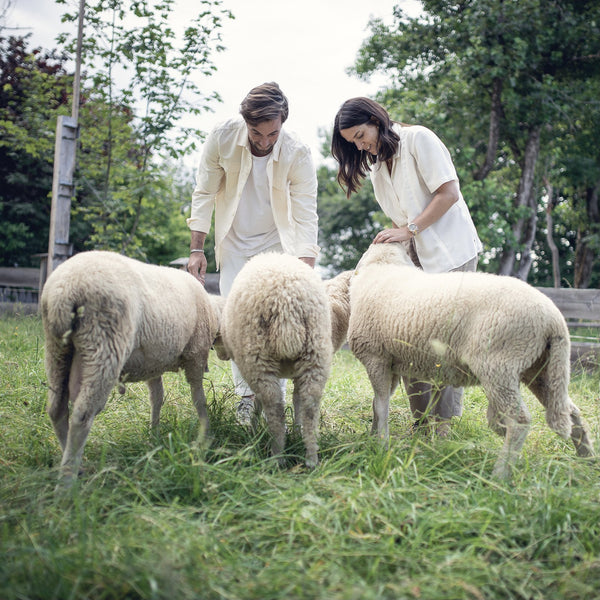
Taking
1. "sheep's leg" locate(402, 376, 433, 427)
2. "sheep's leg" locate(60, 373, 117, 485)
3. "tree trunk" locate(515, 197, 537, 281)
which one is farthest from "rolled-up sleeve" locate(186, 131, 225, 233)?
"tree trunk" locate(515, 197, 537, 281)

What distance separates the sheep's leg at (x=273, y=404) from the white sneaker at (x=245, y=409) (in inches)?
32.2

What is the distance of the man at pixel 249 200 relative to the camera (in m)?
3.78

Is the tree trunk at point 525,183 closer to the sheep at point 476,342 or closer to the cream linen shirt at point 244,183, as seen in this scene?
the cream linen shirt at point 244,183

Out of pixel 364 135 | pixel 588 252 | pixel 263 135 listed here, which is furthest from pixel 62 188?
pixel 588 252

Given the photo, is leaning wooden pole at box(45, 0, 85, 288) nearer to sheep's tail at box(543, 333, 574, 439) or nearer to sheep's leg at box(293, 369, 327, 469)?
sheep's leg at box(293, 369, 327, 469)

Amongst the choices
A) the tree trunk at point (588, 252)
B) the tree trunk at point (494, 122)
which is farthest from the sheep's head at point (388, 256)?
the tree trunk at point (588, 252)

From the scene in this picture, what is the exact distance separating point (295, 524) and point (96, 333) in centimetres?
121

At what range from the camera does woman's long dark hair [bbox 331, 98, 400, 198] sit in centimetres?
333

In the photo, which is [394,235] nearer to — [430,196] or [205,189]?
[430,196]

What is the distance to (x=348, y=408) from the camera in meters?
4.15

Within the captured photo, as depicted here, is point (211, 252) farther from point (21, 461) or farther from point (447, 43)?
point (21, 461)

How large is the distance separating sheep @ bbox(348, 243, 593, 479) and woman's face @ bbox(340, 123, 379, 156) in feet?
2.73

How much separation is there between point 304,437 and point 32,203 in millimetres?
11182

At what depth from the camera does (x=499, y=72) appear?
9805 mm
